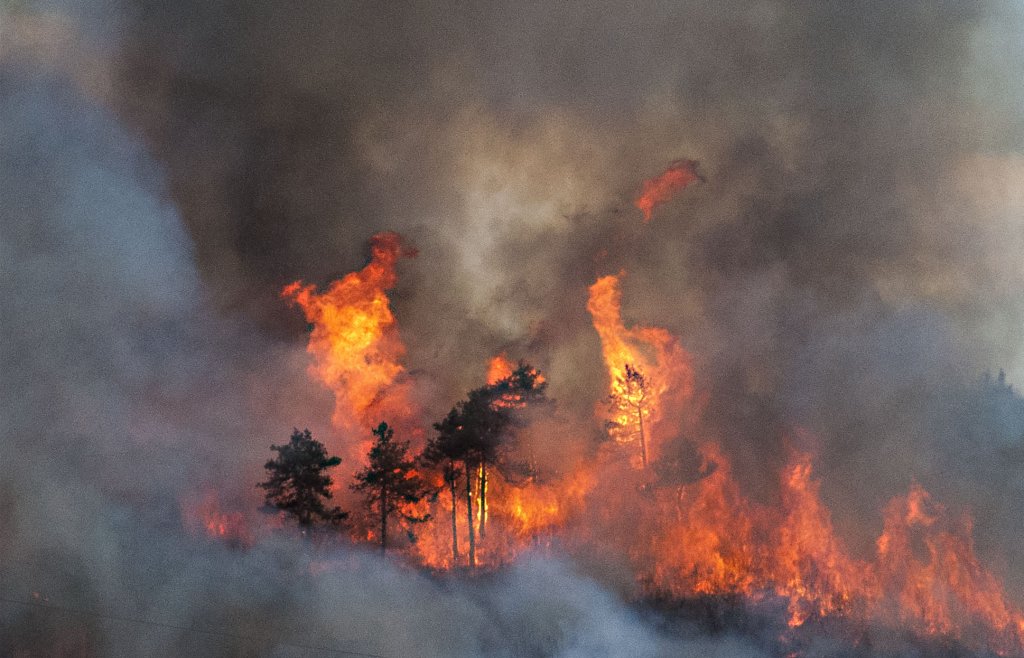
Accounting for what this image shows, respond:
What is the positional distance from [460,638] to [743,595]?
1627 centimetres

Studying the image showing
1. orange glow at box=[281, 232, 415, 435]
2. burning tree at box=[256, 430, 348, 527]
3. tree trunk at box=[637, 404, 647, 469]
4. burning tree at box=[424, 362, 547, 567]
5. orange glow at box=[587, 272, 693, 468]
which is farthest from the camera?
orange glow at box=[281, 232, 415, 435]

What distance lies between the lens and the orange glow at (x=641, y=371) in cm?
6247

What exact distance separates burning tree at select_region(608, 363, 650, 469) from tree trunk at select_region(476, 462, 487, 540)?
10.9 metres

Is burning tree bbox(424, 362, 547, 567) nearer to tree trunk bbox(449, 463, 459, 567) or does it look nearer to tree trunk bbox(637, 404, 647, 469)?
tree trunk bbox(449, 463, 459, 567)

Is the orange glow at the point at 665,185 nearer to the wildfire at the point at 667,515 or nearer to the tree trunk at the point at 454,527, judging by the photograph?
the wildfire at the point at 667,515

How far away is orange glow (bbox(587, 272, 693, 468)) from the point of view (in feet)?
205

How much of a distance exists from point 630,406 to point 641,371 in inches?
123

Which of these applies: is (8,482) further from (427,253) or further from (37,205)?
(427,253)

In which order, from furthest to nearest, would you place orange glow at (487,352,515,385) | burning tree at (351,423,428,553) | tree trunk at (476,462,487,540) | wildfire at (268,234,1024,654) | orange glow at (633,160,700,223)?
orange glow at (633,160,700,223)
orange glow at (487,352,515,385)
tree trunk at (476,462,487,540)
burning tree at (351,423,428,553)
wildfire at (268,234,1024,654)

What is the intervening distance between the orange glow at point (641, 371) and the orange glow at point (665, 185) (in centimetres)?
916

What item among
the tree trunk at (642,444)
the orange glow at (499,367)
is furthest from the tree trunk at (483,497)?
the orange glow at (499,367)

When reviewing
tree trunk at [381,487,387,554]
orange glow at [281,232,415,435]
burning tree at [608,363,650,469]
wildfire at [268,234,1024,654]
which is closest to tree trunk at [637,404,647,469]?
burning tree at [608,363,650,469]

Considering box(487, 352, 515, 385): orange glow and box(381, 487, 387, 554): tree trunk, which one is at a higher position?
box(487, 352, 515, 385): orange glow

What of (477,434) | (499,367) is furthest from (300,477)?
(499,367)
